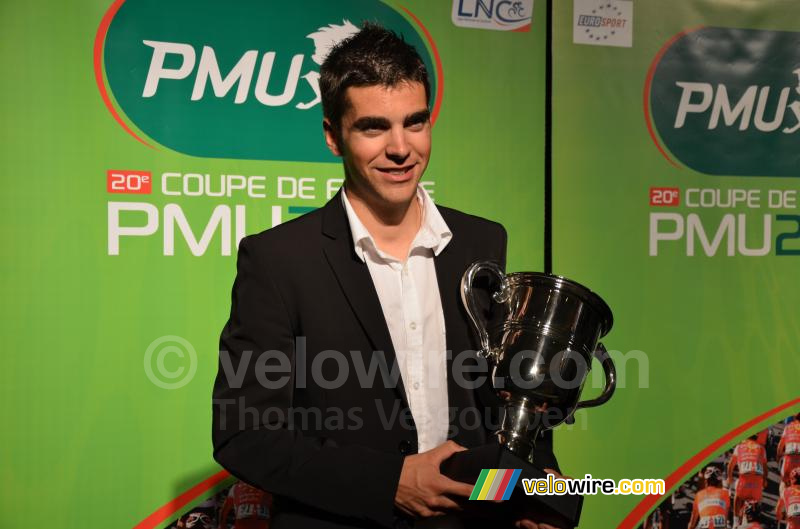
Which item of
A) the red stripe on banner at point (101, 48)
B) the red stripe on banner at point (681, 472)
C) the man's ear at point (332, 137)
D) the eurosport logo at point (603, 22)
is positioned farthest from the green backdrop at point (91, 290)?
the red stripe on banner at point (681, 472)

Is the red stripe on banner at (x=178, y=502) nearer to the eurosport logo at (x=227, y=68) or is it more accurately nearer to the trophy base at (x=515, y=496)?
the eurosport logo at (x=227, y=68)

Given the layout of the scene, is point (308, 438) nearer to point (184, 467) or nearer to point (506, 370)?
point (506, 370)

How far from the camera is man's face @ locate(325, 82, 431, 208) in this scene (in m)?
1.51

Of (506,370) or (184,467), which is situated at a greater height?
(506,370)

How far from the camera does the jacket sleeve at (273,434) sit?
1376 millimetres

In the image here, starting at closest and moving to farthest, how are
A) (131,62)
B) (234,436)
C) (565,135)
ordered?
(234,436) < (131,62) < (565,135)

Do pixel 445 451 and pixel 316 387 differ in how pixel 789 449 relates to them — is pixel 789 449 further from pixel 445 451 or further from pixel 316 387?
pixel 316 387

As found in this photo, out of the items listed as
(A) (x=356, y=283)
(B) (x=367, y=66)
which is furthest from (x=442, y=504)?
(B) (x=367, y=66)

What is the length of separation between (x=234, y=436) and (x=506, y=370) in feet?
1.88

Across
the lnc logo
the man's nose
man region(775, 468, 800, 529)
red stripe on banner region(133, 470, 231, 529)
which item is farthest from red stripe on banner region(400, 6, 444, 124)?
man region(775, 468, 800, 529)

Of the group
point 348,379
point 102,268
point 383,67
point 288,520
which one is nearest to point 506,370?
point 348,379

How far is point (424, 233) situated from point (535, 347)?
0.35 m

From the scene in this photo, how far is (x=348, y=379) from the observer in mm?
1456

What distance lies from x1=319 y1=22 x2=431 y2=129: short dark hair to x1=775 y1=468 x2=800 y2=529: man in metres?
2.40
